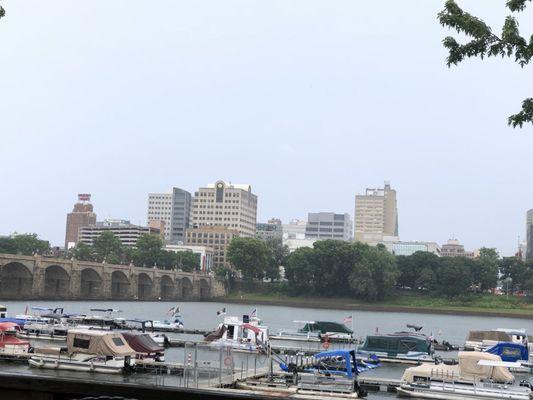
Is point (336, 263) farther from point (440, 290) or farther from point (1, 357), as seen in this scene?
point (1, 357)

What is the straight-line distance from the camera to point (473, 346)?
58.6m

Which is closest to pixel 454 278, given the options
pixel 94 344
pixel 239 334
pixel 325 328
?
pixel 325 328

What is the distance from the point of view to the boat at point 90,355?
118 feet

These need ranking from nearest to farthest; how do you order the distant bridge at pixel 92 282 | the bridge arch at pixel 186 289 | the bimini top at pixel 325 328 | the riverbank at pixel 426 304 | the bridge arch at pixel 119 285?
the bimini top at pixel 325 328, the distant bridge at pixel 92 282, the riverbank at pixel 426 304, the bridge arch at pixel 119 285, the bridge arch at pixel 186 289

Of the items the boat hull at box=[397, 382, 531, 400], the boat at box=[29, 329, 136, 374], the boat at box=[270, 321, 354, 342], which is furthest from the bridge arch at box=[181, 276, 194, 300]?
the boat hull at box=[397, 382, 531, 400]

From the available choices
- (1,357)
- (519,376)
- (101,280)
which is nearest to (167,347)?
(1,357)

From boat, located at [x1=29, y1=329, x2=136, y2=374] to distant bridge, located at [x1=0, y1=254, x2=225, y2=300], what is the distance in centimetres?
9232

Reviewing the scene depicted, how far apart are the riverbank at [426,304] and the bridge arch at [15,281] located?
54.3 m

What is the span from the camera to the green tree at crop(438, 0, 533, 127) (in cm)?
1104

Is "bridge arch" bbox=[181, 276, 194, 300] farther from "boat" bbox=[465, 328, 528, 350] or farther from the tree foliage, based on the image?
"boat" bbox=[465, 328, 528, 350]

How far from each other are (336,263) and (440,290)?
76.8ft

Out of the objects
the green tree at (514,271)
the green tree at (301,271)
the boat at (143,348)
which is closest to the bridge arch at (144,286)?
the green tree at (301,271)

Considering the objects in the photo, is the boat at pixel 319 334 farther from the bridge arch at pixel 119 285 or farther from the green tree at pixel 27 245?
the green tree at pixel 27 245

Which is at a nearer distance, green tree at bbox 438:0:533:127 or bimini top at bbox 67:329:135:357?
green tree at bbox 438:0:533:127
